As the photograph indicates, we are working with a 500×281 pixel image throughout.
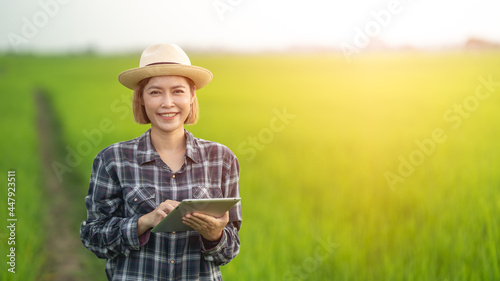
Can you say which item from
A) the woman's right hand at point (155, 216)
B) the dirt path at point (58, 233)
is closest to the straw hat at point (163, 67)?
the woman's right hand at point (155, 216)

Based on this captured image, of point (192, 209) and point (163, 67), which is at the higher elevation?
point (163, 67)

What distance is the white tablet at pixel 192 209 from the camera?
1.51 meters

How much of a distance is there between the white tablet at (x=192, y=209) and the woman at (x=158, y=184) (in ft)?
0.29

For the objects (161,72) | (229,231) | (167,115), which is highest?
(161,72)

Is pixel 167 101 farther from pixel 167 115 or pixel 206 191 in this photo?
pixel 206 191

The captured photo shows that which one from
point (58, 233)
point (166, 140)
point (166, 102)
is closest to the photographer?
point (166, 102)

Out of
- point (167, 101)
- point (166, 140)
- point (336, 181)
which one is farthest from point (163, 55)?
point (336, 181)

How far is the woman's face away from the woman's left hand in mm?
332

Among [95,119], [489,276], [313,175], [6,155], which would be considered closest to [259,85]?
[95,119]

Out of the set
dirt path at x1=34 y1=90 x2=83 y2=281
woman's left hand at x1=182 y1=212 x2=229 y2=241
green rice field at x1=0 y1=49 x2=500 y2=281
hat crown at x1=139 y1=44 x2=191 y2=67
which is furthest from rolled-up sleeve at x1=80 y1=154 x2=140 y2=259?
dirt path at x1=34 y1=90 x2=83 y2=281

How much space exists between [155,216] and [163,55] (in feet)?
1.81

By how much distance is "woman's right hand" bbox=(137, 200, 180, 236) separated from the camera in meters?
1.61

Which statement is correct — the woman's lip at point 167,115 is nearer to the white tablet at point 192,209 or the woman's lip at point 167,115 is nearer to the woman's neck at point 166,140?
the woman's neck at point 166,140

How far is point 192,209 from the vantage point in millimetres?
1557
